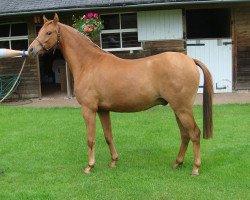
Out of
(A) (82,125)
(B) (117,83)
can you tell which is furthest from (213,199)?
(A) (82,125)

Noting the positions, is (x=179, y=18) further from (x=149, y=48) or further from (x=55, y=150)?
(x=55, y=150)

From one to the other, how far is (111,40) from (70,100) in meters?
2.28

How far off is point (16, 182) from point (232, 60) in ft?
29.2

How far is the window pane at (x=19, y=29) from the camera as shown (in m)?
13.6

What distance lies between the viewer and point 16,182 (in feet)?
18.6

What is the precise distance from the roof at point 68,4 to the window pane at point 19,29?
0.70 meters

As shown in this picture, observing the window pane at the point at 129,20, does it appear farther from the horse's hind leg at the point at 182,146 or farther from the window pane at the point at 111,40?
the horse's hind leg at the point at 182,146

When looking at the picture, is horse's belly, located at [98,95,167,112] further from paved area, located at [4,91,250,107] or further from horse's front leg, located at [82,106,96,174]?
paved area, located at [4,91,250,107]

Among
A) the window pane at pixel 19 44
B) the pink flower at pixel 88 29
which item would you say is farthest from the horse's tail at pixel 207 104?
the window pane at pixel 19 44

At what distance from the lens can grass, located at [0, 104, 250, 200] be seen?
5.16m

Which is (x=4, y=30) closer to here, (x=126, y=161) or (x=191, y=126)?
(x=126, y=161)

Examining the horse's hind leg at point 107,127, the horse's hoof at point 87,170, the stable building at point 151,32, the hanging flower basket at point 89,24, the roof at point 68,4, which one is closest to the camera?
the horse's hoof at point 87,170

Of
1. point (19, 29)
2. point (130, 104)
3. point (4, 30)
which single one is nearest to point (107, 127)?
point (130, 104)

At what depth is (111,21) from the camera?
13.0 meters
